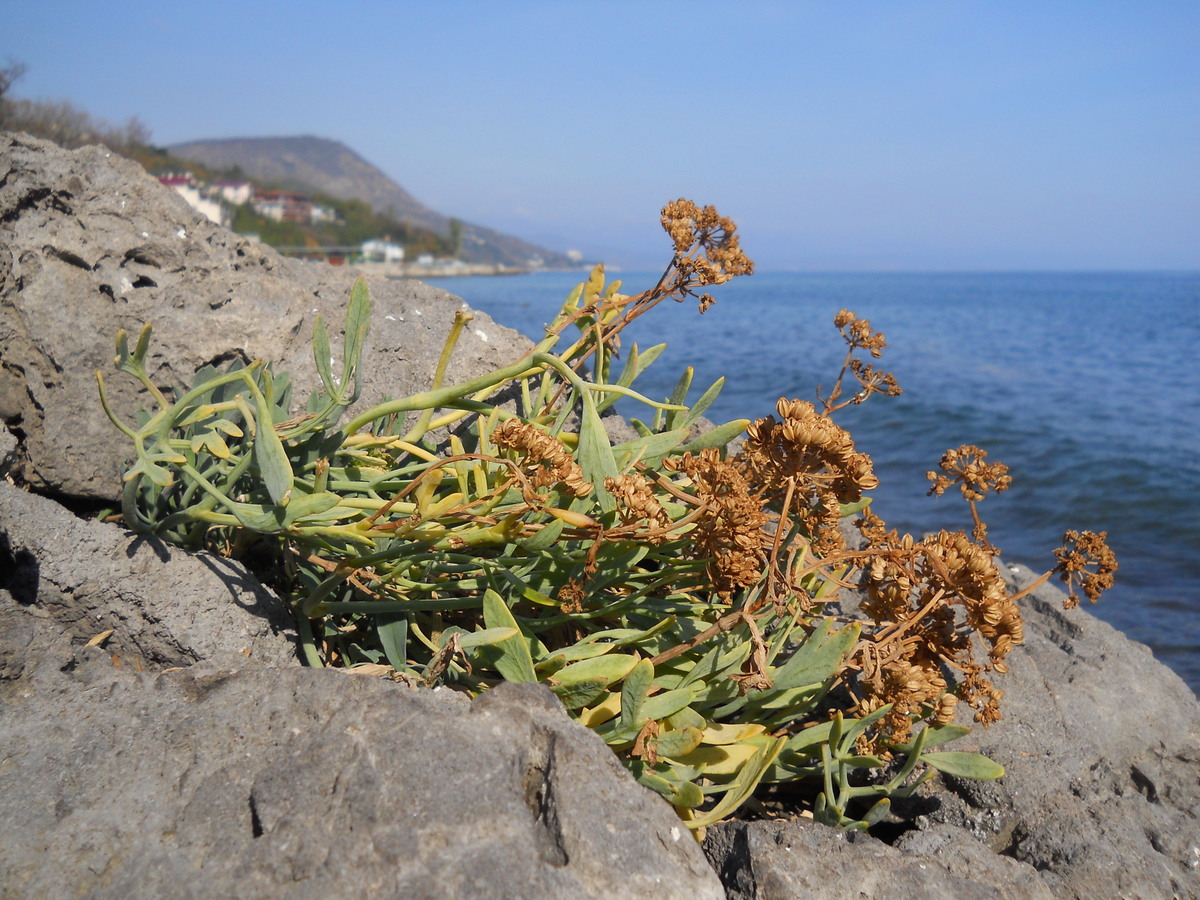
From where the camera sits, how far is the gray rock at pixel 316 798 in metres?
1.28

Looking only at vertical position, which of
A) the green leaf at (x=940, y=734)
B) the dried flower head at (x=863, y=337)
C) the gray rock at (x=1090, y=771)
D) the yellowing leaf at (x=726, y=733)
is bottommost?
the gray rock at (x=1090, y=771)

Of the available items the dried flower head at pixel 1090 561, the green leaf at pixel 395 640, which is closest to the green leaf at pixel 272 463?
the green leaf at pixel 395 640

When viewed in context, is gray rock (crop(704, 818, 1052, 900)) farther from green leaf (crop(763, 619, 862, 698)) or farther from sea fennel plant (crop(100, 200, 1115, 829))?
green leaf (crop(763, 619, 862, 698))

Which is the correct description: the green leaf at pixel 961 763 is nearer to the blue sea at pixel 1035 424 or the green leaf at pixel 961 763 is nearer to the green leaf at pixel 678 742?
the green leaf at pixel 678 742

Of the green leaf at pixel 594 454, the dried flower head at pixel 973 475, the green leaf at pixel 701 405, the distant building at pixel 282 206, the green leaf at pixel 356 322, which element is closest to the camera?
the green leaf at pixel 594 454

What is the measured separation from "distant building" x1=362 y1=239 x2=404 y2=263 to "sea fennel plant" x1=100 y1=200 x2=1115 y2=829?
59795 mm

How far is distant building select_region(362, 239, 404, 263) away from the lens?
61594mm

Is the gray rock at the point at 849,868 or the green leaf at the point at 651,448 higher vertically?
the green leaf at the point at 651,448

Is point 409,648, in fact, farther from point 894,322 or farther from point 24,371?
point 894,322

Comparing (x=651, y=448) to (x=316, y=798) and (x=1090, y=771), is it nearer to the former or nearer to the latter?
(x=316, y=798)

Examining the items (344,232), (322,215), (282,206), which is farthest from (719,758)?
(282,206)

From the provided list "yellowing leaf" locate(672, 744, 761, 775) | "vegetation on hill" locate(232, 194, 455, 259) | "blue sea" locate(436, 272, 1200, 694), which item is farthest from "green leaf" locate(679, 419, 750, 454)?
"vegetation on hill" locate(232, 194, 455, 259)

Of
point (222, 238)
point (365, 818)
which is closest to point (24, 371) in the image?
point (222, 238)

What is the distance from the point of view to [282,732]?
153cm
